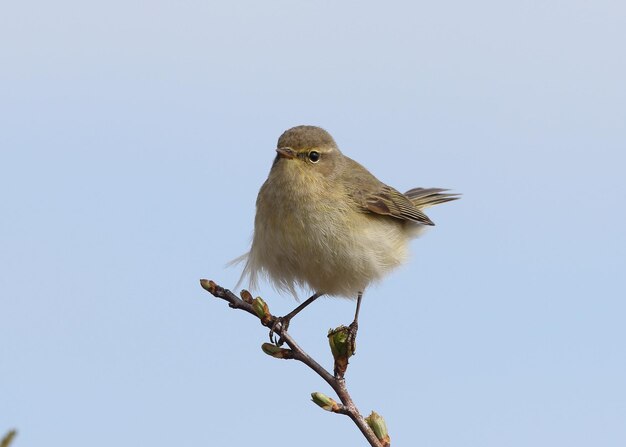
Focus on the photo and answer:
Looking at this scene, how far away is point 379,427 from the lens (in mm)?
3268

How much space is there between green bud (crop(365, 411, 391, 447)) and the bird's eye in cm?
315

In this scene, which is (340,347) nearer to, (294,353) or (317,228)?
(294,353)

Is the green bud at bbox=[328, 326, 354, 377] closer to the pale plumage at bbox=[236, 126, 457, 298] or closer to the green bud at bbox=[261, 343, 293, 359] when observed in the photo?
the green bud at bbox=[261, 343, 293, 359]

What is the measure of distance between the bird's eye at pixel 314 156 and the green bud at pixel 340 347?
243 cm

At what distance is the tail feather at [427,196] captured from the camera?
8695mm

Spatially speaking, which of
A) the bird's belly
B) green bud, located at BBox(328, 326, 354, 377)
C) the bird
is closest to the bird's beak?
the bird

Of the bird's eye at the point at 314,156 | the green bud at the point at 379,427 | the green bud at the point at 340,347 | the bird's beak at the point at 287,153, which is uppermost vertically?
the bird's eye at the point at 314,156

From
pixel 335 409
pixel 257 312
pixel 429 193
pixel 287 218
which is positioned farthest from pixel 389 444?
pixel 429 193

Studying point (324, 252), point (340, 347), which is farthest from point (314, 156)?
point (340, 347)

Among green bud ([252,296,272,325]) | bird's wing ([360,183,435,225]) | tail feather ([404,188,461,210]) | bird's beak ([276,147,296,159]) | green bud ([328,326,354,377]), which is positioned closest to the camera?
green bud ([328,326,354,377])

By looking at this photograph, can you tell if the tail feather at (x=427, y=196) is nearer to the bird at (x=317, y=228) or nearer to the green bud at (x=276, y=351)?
the bird at (x=317, y=228)

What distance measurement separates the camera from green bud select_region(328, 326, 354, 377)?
150 inches

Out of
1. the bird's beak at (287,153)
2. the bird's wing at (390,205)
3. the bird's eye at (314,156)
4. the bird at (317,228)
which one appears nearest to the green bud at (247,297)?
the bird at (317,228)

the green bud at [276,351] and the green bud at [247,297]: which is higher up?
the green bud at [247,297]
